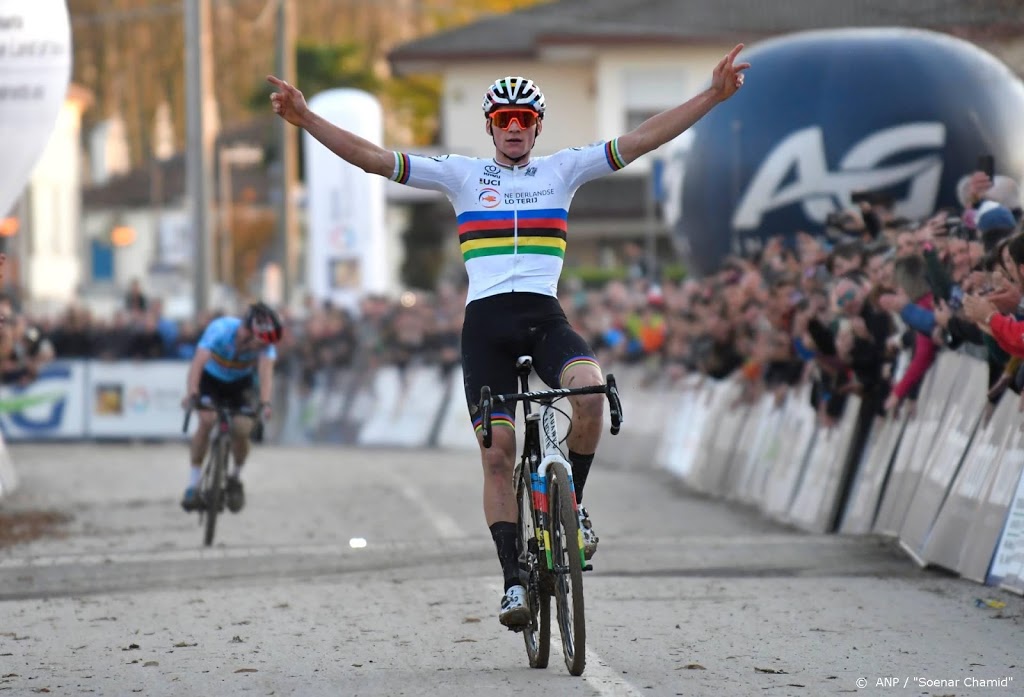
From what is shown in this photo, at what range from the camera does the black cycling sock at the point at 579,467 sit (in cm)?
853

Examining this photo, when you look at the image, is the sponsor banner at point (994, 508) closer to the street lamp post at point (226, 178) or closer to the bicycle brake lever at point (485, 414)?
the bicycle brake lever at point (485, 414)

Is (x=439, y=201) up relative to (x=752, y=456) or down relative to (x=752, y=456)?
down

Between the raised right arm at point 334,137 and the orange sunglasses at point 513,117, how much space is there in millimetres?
465

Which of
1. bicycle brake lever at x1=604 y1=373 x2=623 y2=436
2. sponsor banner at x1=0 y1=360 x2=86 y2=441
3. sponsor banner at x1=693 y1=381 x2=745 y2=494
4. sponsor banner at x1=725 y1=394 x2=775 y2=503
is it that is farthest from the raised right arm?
sponsor banner at x1=0 y1=360 x2=86 y2=441

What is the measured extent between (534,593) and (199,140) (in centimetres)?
2411

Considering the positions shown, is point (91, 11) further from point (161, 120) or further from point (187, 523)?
point (187, 523)

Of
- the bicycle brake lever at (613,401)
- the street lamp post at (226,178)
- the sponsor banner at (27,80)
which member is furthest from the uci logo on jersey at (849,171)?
the street lamp post at (226,178)

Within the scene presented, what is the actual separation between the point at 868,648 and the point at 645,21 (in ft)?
149

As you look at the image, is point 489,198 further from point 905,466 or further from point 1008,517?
point 905,466

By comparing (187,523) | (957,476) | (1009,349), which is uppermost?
(1009,349)

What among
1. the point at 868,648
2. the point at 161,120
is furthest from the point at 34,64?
the point at 161,120

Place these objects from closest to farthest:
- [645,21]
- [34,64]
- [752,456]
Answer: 1. [34,64]
2. [752,456]
3. [645,21]

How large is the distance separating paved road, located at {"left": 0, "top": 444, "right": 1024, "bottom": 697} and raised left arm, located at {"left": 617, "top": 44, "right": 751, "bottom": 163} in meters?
2.12

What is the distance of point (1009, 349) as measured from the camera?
9969mm
